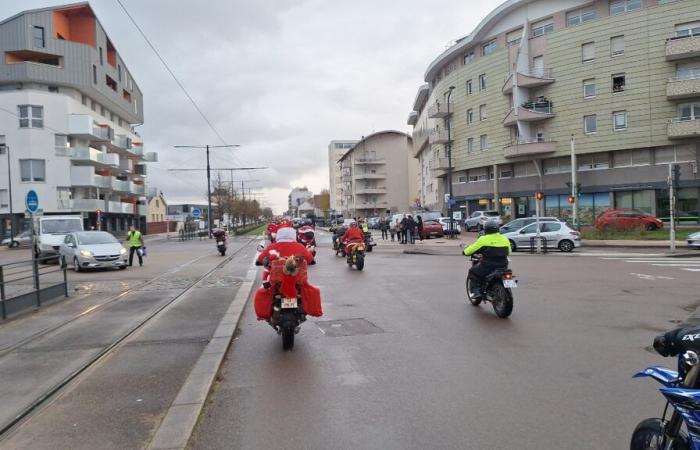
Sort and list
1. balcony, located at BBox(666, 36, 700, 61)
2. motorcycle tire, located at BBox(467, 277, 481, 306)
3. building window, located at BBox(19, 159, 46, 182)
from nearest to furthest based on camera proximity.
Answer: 1. motorcycle tire, located at BBox(467, 277, 481, 306)
2. balcony, located at BBox(666, 36, 700, 61)
3. building window, located at BBox(19, 159, 46, 182)

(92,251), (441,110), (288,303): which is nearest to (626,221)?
(92,251)

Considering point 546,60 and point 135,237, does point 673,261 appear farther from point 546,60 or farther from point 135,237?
point 546,60

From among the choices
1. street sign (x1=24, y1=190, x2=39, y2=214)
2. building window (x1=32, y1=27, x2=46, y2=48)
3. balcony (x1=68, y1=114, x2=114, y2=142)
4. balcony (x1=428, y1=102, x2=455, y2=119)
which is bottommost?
street sign (x1=24, y1=190, x2=39, y2=214)

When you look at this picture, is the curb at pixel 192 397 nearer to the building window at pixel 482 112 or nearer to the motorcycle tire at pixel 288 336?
the motorcycle tire at pixel 288 336

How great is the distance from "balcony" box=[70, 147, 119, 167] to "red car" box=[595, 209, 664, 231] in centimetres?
4471

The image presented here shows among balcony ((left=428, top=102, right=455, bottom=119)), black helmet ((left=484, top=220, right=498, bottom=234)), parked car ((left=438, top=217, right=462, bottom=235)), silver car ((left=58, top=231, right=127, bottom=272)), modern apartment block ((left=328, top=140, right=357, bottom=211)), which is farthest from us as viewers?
modern apartment block ((left=328, top=140, right=357, bottom=211))

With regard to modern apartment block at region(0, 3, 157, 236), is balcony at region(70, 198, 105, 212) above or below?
below

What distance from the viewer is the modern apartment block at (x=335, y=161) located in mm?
132875

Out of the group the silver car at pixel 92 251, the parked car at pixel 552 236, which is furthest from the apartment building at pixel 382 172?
the silver car at pixel 92 251

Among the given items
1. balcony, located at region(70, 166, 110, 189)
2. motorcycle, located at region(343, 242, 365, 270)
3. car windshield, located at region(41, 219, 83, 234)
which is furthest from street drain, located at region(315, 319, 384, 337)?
balcony, located at region(70, 166, 110, 189)

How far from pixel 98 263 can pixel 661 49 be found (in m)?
38.7

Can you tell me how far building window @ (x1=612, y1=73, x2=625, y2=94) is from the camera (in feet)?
134

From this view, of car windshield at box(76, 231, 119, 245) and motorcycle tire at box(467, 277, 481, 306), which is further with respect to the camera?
car windshield at box(76, 231, 119, 245)

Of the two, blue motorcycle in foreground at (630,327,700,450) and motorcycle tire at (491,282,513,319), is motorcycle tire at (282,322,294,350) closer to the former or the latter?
motorcycle tire at (491,282,513,319)
